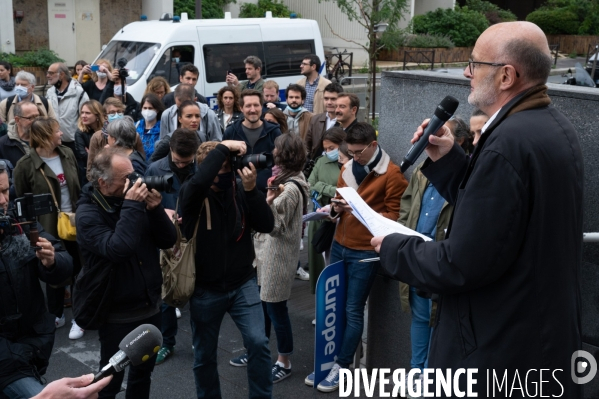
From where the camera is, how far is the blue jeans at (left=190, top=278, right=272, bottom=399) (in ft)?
14.9

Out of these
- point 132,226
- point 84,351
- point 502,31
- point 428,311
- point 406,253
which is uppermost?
point 502,31

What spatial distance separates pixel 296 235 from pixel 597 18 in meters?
38.1

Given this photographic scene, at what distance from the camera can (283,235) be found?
17.5 ft

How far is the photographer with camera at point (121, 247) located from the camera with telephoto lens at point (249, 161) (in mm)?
531

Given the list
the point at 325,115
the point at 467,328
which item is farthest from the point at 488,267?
→ the point at 325,115

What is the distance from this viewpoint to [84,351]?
6066 millimetres

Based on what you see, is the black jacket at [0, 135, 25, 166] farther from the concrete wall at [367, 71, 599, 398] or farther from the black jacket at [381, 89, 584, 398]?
the black jacket at [381, 89, 584, 398]

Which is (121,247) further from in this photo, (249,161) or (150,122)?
(150,122)

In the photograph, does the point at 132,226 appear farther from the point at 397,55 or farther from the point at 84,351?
the point at 397,55

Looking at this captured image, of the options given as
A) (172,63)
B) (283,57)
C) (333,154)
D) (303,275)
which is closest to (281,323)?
(333,154)

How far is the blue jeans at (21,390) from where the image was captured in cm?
358

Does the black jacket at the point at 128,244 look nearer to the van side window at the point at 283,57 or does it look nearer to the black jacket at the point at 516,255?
the black jacket at the point at 516,255

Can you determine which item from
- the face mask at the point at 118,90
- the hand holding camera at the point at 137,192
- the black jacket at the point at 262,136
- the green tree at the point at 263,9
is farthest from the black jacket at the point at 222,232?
the green tree at the point at 263,9

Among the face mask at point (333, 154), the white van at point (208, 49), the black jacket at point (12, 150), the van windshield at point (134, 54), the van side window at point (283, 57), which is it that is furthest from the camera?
the van side window at point (283, 57)
